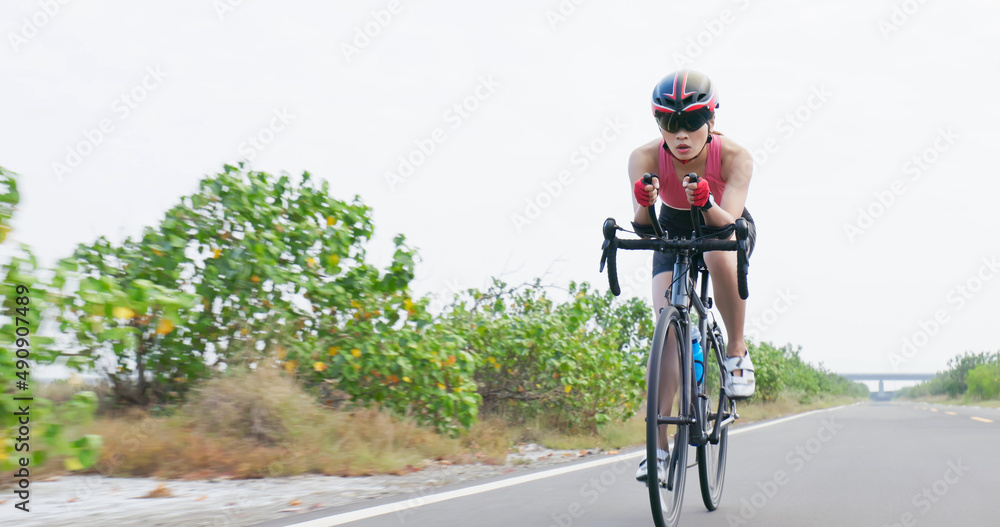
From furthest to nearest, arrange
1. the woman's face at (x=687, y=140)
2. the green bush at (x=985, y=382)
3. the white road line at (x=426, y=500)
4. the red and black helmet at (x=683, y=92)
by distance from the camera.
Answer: the green bush at (x=985, y=382)
the white road line at (x=426, y=500)
the woman's face at (x=687, y=140)
the red and black helmet at (x=683, y=92)

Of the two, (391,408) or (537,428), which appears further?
(537,428)

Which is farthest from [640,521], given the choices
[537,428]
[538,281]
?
[538,281]

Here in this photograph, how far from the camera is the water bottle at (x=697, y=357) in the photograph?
4.38m

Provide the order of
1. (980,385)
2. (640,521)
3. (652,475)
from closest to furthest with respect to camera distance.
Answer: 1. (652,475)
2. (640,521)
3. (980,385)

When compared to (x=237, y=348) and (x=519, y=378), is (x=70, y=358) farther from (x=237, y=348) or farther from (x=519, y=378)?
(x=519, y=378)

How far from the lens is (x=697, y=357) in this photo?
14.5ft

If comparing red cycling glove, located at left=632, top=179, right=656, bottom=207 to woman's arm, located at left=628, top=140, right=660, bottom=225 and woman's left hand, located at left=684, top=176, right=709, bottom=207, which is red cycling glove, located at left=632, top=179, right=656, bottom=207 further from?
woman's arm, located at left=628, top=140, right=660, bottom=225

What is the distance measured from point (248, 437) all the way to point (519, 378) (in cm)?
597

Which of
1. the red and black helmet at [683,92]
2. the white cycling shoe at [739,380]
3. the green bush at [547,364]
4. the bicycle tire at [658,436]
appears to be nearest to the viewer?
the bicycle tire at [658,436]

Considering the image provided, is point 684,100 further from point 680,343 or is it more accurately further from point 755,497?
point 755,497

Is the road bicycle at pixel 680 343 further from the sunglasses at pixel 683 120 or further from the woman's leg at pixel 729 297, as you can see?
the sunglasses at pixel 683 120

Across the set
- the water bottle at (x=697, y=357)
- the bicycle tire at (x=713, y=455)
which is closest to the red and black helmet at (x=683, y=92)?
the water bottle at (x=697, y=357)

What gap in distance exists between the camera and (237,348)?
8078 mm

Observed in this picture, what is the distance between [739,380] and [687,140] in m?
1.41
